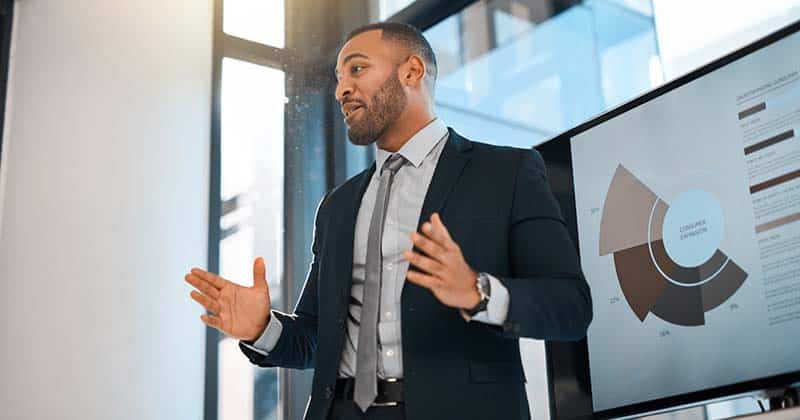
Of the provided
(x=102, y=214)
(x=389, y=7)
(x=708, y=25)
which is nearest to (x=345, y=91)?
(x=708, y=25)

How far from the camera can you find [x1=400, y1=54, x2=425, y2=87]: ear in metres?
2.27

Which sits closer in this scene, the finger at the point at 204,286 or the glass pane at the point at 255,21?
the finger at the point at 204,286

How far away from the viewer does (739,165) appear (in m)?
2.09

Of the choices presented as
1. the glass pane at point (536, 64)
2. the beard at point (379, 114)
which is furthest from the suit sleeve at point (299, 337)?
the glass pane at point (536, 64)

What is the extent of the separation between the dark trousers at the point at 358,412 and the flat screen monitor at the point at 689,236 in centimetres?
74

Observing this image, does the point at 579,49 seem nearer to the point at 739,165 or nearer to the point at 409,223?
the point at 739,165

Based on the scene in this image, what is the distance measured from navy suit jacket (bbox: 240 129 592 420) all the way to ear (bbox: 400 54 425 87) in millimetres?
240

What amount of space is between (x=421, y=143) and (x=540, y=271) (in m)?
0.47

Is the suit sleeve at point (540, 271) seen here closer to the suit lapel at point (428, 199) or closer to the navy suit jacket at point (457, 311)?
the navy suit jacket at point (457, 311)

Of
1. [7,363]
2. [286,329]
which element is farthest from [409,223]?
[7,363]

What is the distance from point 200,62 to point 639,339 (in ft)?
7.67

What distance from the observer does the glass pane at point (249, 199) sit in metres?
3.62

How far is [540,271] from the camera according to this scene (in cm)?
178

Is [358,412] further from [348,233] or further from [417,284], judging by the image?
[348,233]
